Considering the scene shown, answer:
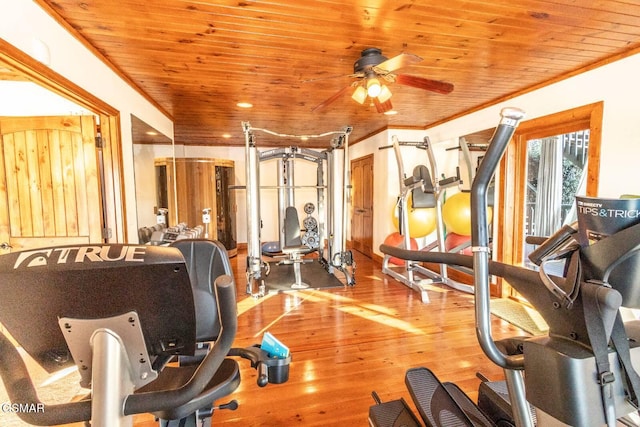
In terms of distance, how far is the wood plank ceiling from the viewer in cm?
179

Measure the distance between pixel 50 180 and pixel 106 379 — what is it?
8.56 ft

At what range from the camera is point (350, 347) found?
8.61 feet

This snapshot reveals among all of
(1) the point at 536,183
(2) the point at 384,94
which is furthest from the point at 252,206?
(1) the point at 536,183

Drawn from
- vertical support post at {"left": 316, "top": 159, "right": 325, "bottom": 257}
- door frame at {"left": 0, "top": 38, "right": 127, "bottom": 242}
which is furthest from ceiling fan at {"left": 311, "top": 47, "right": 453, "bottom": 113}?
vertical support post at {"left": 316, "top": 159, "right": 325, "bottom": 257}

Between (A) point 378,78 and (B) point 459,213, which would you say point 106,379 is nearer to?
(A) point 378,78

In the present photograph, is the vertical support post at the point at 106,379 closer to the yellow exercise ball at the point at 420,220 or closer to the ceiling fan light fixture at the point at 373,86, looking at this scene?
the ceiling fan light fixture at the point at 373,86

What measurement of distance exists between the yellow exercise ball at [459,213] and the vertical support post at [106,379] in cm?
387

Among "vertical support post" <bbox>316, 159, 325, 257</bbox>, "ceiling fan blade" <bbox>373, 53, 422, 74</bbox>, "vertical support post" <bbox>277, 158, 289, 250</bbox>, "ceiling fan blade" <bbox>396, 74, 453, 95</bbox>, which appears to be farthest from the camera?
"vertical support post" <bbox>277, 158, 289, 250</bbox>

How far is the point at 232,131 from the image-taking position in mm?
5496

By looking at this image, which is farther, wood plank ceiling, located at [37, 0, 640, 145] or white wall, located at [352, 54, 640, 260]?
white wall, located at [352, 54, 640, 260]

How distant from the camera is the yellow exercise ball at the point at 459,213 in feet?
12.7

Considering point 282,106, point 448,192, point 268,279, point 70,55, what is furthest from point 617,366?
point 448,192

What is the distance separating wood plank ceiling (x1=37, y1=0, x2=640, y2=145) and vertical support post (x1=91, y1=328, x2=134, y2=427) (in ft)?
5.77

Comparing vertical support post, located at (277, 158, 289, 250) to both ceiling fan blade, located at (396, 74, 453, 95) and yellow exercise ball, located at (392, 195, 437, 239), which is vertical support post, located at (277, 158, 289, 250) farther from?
ceiling fan blade, located at (396, 74, 453, 95)
